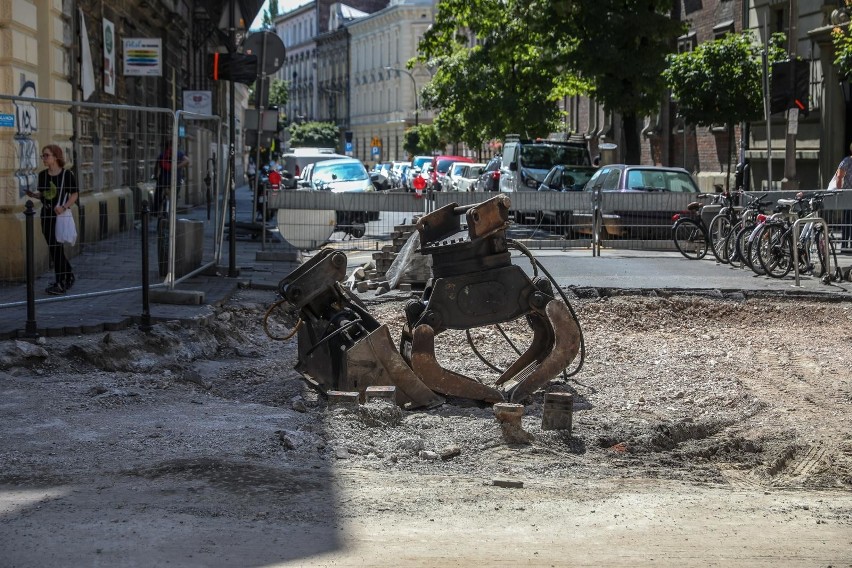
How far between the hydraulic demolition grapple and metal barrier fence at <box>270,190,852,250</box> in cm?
1191

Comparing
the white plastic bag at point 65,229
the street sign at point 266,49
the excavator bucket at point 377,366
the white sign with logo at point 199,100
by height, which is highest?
the white sign with logo at point 199,100

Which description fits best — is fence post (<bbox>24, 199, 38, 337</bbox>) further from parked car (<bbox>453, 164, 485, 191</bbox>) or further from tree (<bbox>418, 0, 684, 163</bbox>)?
parked car (<bbox>453, 164, 485, 191</bbox>)

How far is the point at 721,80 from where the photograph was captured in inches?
1215

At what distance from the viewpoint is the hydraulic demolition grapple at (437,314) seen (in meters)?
8.27

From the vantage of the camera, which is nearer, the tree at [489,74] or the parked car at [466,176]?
the tree at [489,74]

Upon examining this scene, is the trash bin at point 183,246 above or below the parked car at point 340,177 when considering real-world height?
below

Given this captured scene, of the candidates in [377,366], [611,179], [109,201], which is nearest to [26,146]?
[109,201]

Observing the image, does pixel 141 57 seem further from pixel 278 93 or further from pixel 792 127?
pixel 278 93

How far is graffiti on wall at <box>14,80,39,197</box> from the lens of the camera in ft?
38.4

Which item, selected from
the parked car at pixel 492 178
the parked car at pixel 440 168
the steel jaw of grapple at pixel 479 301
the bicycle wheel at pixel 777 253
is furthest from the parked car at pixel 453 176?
the steel jaw of grapple at pixel 479 301

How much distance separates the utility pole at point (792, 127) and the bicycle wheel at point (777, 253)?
23.0 feet

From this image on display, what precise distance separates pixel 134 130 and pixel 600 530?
884 cm

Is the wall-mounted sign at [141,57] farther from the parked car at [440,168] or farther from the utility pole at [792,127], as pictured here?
the parked car at [440,168]

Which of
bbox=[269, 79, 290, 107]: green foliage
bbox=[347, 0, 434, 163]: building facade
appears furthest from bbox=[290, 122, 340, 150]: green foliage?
bbox=[269, 79, 290, 107]: green foliage
